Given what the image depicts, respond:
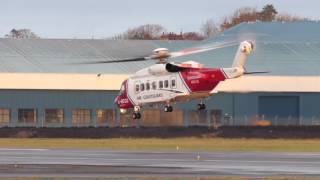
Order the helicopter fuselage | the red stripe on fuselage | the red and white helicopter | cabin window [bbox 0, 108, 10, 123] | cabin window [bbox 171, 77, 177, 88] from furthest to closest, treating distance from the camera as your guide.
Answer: cabin window [bbox 0, 108, 10, 123] < cabin window [bbox 171, 77, 177, 88] < the helicopter fuselage < the red stripe on fuselage < the red and white helicopter

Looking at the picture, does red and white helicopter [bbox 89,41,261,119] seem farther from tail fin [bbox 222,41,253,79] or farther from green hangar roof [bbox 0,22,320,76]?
green hangar roof [bbox 0,22,320,76]

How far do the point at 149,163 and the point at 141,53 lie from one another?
61.0 meters

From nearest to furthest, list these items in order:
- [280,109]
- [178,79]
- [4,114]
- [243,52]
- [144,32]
→ [243,52] → [178,79] → [4,114] → [280,109] → [144,32]

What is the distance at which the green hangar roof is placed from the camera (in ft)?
323

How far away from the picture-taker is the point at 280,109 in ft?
318

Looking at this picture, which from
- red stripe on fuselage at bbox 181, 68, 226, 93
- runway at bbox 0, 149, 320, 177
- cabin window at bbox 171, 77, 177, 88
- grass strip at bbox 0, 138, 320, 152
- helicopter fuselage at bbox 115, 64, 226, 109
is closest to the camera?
runway at bbox 0, 149, 320, 177

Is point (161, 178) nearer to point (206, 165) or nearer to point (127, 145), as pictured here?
point (206, 165)

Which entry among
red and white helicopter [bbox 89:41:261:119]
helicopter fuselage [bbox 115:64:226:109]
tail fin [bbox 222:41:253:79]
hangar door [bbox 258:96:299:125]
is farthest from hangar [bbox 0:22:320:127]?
tail fin [bbox 222:41:253:79]

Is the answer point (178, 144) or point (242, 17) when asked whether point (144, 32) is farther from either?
point (178, 144)

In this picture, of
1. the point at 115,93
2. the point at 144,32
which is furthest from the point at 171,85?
the point at 144,32

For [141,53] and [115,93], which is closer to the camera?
[115,93]

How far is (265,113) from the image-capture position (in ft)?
315

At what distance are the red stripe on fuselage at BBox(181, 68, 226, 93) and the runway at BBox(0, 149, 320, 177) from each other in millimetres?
4040

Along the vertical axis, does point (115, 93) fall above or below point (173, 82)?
below
